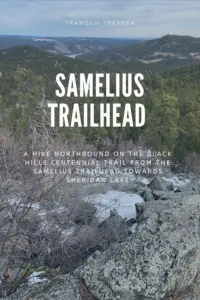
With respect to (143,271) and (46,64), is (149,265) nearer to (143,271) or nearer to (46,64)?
(143,271)

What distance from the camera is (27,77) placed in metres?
33.0

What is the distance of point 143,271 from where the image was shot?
183 inches

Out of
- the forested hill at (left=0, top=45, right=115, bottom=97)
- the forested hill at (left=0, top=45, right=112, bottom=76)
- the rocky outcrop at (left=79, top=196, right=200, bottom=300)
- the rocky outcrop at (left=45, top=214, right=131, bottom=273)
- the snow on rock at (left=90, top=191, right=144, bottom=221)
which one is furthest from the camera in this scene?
the forested hill at (left=0, top=45, right=112, bottom=76)

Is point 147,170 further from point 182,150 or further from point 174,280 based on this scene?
point 174,280

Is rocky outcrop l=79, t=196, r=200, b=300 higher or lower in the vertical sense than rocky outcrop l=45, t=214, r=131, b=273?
higher

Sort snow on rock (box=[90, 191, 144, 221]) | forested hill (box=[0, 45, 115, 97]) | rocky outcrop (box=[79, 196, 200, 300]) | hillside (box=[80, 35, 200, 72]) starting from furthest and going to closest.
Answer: hillside (box=[80, 35, 200, 72]), forested hill (box=[0, 45, 115, 97]), snow on rock (box=[90, 191, 144, 221]), rocky outcrop (box=[79, 196, 200, 300])

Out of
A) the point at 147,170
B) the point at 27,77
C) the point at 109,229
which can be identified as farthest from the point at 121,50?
the point at 109,229

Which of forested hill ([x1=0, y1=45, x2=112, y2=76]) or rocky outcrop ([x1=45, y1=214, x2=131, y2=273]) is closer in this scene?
rocky outcrop ([x1=45, y1=214, x2=131, y2=273])

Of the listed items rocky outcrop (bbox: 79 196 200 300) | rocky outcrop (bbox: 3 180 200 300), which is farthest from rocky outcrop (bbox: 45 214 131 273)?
rocky outcrop (bbox: 79 196 200 300)

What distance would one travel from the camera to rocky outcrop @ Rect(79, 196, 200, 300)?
15.0 feet

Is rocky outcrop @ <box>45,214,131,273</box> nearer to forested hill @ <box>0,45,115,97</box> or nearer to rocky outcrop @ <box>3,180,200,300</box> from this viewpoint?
rocky outcrop @ <box>3,180,200,300</box>

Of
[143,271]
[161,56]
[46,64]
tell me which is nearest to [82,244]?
[143,271]

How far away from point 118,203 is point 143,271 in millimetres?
7573

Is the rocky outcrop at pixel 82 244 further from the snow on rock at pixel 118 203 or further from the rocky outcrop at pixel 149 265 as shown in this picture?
the snow on rock at pixel 118 203
